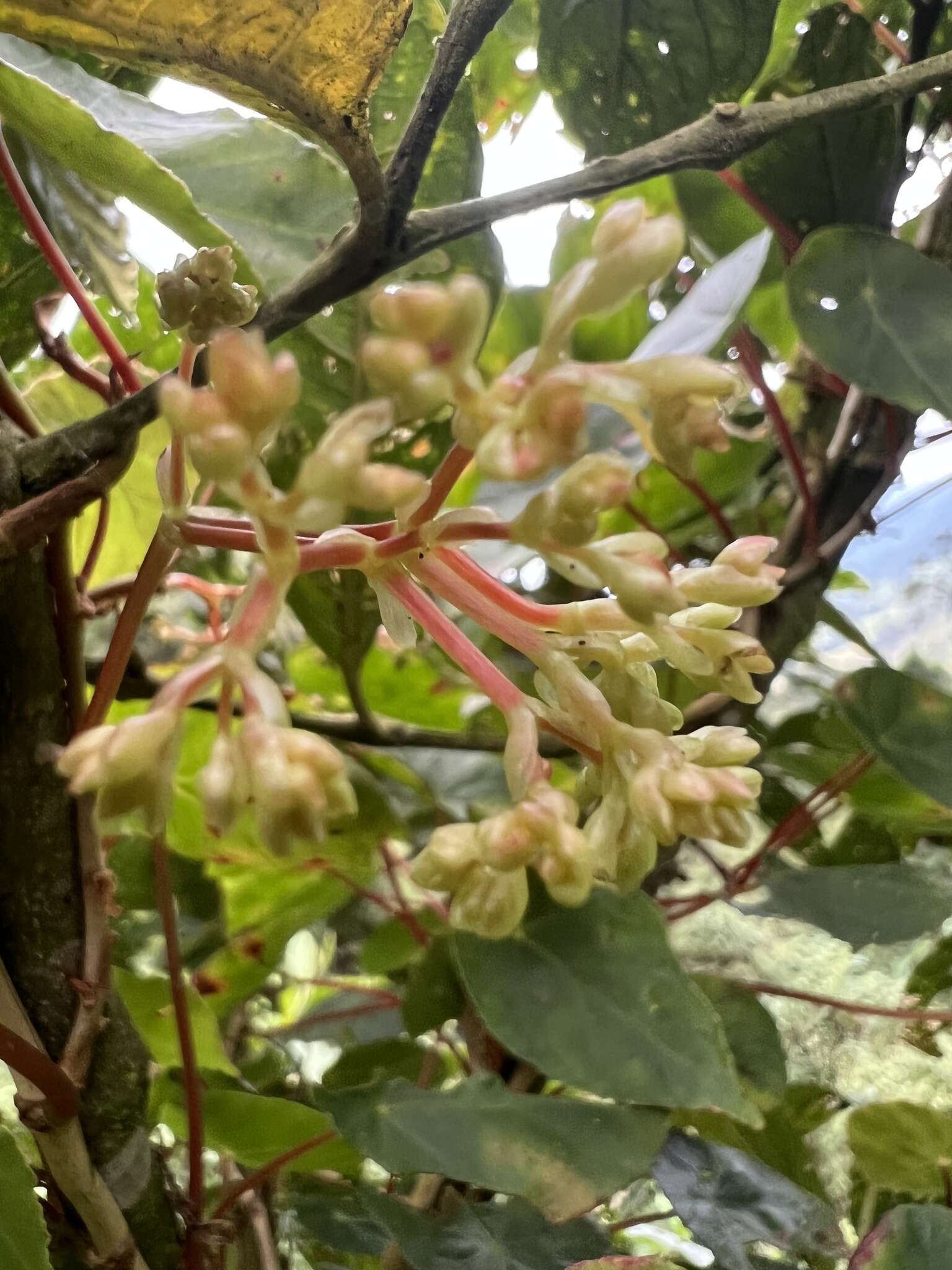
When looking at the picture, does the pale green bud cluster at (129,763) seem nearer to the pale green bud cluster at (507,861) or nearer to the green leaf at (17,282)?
the pale green bud cluster at (507,861)

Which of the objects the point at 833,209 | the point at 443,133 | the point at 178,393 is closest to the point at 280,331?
the point at 178,393

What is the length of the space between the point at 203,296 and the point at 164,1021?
388 mm

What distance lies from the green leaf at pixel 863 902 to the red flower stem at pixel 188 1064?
0.31 metres

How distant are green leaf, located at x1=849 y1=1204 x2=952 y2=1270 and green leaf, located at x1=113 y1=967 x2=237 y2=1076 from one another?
0.33 metres

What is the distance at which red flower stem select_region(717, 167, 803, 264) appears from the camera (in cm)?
47

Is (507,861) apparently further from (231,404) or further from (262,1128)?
(262,1128)

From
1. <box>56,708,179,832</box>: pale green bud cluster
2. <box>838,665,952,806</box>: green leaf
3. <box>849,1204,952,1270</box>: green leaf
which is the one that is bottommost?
<box>849,1204,952,1270</box>: green leaf

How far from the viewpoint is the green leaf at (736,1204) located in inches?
16.1

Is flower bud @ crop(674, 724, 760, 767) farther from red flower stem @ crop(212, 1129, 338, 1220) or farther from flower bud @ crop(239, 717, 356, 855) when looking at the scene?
red flower stem @ crop(212, 1129, 338, 1220)

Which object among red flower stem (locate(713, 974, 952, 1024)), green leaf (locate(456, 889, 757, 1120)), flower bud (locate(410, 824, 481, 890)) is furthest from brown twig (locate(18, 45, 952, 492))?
red flower stem (locate(713, 974, 952, 1024))

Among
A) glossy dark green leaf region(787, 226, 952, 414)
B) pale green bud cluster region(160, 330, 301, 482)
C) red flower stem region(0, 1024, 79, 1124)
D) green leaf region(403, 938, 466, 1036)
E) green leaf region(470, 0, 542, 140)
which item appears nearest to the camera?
pale green bud cluster region(160, 330, 301, 482)

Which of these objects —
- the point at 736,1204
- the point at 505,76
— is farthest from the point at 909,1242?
the point at 505,76

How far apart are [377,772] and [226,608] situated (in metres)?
0.30

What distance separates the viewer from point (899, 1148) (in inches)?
21.4
